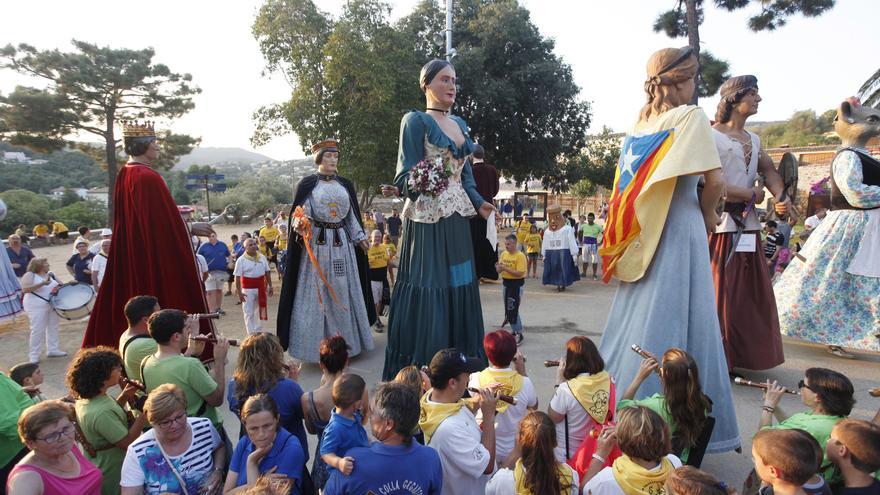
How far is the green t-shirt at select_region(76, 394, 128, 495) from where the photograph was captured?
8.23ft

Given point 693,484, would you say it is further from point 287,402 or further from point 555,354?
point 555,354

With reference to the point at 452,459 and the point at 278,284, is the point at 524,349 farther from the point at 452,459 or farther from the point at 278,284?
the point at 278,284

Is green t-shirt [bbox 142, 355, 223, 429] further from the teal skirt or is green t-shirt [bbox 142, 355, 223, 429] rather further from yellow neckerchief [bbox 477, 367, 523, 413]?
the teal skirt

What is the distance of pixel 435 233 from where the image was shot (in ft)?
13.5

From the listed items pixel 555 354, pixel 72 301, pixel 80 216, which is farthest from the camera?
pixel 80 216

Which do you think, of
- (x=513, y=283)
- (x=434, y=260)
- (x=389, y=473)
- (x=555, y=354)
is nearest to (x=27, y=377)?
(x=389, y=473)

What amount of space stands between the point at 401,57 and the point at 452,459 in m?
14.4

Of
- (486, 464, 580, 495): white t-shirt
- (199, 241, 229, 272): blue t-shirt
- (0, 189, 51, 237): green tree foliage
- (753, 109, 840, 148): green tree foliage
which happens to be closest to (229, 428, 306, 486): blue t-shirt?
(486, 464, 580, 495): white t-shirt

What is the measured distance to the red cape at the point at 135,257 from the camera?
4512 millimetres

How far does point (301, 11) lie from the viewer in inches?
552

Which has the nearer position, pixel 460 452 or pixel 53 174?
pixel 460 452

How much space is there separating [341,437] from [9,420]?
1.66 meters

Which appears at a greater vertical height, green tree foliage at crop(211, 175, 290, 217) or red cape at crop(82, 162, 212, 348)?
green tree foliage at crop(211, 175, 290, 217)

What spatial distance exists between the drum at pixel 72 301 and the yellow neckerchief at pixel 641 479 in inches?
270
